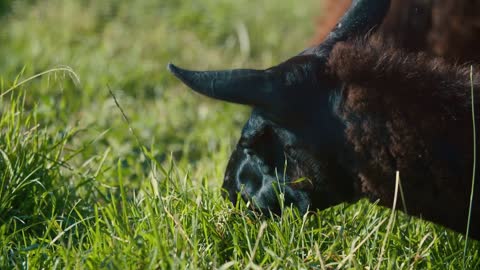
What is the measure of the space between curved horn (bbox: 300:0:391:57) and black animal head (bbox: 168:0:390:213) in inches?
3.4

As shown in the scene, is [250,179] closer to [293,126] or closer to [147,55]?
[293,126]

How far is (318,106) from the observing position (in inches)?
127

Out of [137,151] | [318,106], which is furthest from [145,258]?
[137,151]

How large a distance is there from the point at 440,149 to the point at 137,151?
2.26 meters

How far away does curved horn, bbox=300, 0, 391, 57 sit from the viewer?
350 cm

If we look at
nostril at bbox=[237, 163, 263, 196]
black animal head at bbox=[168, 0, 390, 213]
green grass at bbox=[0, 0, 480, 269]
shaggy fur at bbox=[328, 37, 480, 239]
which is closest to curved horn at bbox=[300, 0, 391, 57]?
black animal head at bbox=[168, 0, 390, 213]

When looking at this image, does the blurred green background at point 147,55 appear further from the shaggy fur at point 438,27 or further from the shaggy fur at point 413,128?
the shaggy fur at point 413,128

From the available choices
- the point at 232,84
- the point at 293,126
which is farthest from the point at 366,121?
the point at 232,84

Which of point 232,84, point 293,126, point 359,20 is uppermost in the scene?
point 359,20

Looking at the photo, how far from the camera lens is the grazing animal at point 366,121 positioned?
3141 mm

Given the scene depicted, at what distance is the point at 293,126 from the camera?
3250mm

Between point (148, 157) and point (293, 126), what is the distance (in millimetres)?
1311

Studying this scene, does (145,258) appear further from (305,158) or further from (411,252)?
(411,252)

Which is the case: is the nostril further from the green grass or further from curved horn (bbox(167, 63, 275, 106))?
curved horn (bbox(167, 63, 275, 106))
